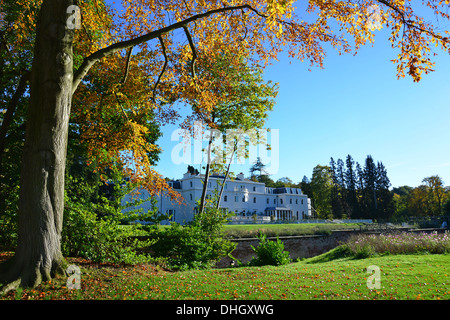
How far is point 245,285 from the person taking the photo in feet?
21.1

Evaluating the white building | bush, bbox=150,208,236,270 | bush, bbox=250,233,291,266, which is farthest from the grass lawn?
the white building

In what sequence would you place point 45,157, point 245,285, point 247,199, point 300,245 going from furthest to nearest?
point 247,199, point 300,245, point 245,285, point 45,157

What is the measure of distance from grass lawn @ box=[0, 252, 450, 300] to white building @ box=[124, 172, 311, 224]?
44.4 m

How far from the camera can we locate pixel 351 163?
78.4m

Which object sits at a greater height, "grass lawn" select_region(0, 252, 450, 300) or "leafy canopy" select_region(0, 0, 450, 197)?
"leafy canopy" select_region(0, 0, 450, 197)

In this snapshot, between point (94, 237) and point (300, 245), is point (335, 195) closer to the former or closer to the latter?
point (300, 245)

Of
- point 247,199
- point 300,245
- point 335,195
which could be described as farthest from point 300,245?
point 335,195

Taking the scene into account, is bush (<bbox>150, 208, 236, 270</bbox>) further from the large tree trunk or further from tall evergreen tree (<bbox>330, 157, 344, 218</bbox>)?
tall evergreen tree (<bbox>330, 157, 344, 218</bbox>)

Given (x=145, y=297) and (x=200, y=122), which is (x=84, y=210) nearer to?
(x=145, y=297)

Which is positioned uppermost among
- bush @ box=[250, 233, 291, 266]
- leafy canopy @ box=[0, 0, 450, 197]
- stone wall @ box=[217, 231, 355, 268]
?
leafy canopy @ box=[0, 0, 450, 197]

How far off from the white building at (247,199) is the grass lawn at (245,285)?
44442mm

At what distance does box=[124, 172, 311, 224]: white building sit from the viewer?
5500 cm

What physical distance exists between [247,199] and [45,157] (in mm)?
57965
